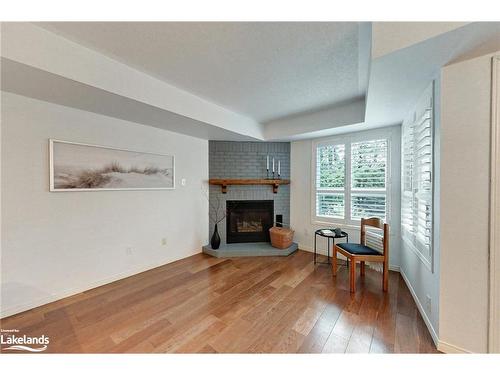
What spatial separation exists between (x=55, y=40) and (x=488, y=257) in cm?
342

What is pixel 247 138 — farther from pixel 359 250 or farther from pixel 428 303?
pixel 428 303

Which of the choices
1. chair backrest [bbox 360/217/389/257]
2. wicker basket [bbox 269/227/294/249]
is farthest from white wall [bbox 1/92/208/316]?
chair backrest [bbox 360/217/389/257]

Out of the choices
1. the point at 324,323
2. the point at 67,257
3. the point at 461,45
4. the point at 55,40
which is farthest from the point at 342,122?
the point at 67,257

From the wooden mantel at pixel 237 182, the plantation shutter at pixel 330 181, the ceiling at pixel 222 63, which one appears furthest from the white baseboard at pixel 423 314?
the wooden mantel at pixel 237 182

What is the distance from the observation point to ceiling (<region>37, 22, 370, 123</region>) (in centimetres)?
135

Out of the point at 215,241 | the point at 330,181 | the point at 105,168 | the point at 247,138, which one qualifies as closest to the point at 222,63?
the point at 247,138

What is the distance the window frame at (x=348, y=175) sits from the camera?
2842 mm

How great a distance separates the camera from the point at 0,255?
5.73 feet

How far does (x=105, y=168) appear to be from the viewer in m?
2.39

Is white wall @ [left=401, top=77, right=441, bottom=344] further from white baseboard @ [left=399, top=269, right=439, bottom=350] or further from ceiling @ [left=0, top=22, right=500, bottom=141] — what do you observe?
ceiling @ [left=0, top=22, right=500, bottom=141]

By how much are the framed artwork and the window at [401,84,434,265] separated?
3134 millimetres

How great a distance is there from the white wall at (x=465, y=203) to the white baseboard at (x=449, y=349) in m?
0.01

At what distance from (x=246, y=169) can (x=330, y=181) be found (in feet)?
5.17

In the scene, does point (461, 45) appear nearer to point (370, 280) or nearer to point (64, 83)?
point (370, 280)
